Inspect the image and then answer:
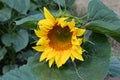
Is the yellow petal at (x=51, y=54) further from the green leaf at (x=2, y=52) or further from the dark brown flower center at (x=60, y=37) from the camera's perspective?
the green leaf at (x=2, y=52)

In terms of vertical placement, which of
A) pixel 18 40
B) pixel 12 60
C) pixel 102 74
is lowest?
pixel 12 60

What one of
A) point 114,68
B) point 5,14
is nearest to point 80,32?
point 114,68

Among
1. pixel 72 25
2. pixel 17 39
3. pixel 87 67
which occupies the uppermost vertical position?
pixel 72 25

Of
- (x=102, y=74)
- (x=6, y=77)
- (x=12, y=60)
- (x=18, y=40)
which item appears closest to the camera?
(x=102, y=74)

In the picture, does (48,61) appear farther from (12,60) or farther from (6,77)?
(12,60)

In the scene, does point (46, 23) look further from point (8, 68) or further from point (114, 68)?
point (8, 68)

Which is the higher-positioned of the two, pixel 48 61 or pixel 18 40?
pixel 48 61

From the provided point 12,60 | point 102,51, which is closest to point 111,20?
point 102,51
